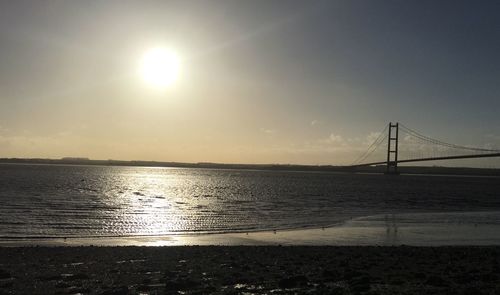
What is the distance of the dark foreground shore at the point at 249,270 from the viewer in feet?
32.5

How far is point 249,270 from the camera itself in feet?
39.4

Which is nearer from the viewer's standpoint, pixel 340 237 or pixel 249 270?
pixel 249 270

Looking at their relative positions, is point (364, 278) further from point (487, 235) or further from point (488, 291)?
point (487, 235)

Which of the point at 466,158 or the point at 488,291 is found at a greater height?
the point at 466,158

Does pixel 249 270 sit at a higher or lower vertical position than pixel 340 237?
higher

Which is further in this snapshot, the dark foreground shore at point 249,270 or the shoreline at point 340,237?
the shoreline at point 340,237

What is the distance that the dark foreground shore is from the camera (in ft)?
32.5

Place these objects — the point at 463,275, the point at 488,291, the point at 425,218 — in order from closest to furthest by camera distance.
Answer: the point at 488,291
the point at 463,275
the point at 425,218

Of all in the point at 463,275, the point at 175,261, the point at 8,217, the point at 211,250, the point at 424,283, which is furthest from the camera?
the point at 8,217

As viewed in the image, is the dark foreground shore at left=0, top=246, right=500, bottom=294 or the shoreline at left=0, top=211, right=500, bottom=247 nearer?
the dark foreground shore at left=0, top=246, right=500, bottom=294

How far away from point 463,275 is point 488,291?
1.67m

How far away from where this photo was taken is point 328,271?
11.6 metres

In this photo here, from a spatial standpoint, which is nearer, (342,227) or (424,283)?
(424,283)

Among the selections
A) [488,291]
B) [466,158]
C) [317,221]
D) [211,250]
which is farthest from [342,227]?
[466,158]
